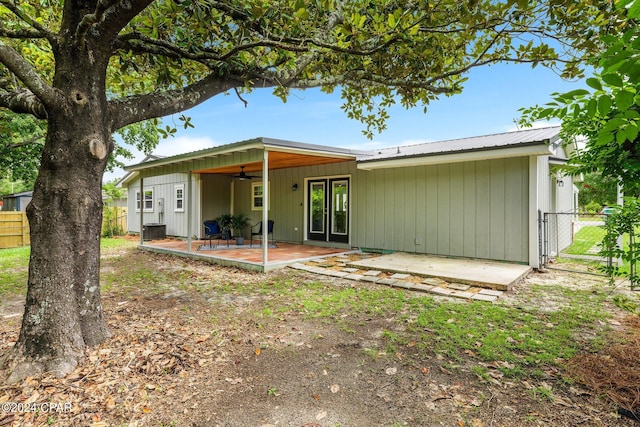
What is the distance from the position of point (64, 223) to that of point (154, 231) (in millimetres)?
11425

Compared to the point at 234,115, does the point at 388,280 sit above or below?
below

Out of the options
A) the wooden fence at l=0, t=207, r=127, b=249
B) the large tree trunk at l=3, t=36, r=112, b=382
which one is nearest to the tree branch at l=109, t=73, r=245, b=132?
the large tree trunk at l=3, t=36, r=112, b=382

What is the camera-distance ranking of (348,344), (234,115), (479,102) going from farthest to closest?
(234,115) → (479,102) → (348,344)

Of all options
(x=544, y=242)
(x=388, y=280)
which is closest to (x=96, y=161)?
(x=388, y=280)

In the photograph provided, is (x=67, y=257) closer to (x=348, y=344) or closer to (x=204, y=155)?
(x=348, y=344)

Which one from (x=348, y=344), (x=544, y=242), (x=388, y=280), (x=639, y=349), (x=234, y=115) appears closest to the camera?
(x=639, y=349)

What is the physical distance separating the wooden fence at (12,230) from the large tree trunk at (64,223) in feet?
44.0

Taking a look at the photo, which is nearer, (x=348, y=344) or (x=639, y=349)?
(x=639, y=349)

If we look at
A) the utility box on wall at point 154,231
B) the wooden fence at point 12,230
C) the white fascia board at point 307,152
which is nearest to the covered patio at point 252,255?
the white fascia board at point 307,152

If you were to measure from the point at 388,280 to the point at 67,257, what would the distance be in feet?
15.0

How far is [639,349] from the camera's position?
9.96 feet

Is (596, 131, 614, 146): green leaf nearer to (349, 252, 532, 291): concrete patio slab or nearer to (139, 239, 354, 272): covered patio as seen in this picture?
(349, 252, 532, 291): concrete patio slab

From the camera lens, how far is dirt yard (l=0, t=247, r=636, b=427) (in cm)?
220

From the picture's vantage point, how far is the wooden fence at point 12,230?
12.5 m
